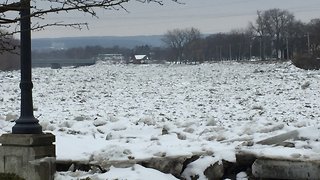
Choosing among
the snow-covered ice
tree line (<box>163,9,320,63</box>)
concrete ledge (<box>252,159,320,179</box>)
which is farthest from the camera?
tree line (<box>163,9,320,63</box>)

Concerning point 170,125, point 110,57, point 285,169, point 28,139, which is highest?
point 110,57

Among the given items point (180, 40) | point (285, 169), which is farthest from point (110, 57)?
point (285, 169)

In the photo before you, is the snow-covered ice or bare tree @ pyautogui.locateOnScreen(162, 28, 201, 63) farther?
bare tree @ pyautogui.locateOnScreen(162, 28, 201, 63)

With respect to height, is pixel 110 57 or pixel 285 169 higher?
pixel 110 57

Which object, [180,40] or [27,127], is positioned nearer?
[27,127]

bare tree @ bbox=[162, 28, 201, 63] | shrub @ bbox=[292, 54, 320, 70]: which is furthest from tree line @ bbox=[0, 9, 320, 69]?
shrub @ bbox=[292, 54, 320, 70]

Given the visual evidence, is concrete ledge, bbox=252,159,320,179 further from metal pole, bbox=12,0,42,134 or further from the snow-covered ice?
metal pole, bbox=12,0,42,134

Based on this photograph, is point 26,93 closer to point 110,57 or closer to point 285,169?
point 285,169

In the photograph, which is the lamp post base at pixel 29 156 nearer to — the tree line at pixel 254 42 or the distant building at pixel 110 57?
the tree line at pixel 254 42

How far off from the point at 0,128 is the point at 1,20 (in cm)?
720

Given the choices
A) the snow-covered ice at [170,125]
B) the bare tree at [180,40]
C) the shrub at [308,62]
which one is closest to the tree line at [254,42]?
the bare tree at [180,40]

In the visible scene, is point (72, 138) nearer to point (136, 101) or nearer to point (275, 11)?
point (136, 101)

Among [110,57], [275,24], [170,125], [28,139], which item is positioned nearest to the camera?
[28,139]

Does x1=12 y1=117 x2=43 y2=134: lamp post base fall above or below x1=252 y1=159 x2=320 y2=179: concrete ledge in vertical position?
above
